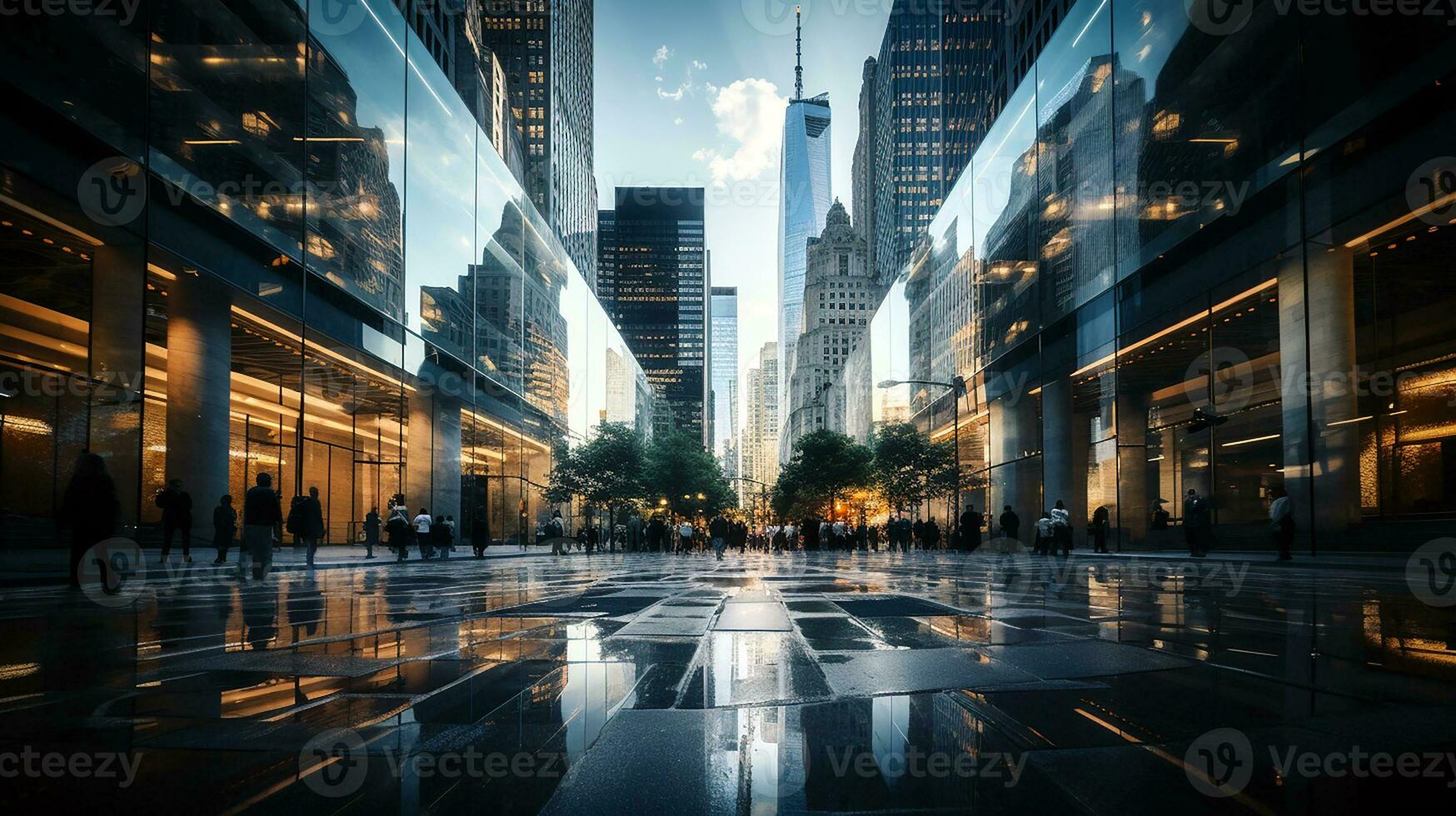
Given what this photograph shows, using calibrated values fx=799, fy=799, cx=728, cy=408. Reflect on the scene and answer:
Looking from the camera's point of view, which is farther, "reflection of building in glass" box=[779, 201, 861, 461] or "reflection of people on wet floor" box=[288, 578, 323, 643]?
"reflection of building in glass" box=[779, 201, 861, 461]

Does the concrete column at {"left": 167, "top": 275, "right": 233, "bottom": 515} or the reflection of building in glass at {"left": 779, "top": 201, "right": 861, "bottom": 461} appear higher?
the reflection of building in glass at {"left": 779, "top": 201, "right": 861, "bottom": 461}

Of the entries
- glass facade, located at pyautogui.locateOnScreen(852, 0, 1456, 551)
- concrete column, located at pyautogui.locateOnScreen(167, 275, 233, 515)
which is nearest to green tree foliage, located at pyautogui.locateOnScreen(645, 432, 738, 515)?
glass facade, located at pyautogui.locateOnScreen(852, 0, 1456, 551)

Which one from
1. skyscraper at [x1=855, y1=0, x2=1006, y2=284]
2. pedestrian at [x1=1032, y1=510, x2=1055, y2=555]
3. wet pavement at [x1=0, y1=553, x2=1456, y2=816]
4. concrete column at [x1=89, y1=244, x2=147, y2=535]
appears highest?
skyscraper at [x1=855, y1=0, x2=1006, y2=284]

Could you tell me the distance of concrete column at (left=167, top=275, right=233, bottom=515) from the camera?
21.2m

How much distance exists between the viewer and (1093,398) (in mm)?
31234

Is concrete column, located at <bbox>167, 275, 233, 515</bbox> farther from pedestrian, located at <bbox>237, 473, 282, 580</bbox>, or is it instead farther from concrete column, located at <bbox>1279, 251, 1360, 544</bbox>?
concrete column, located at <bbox>1279, 251, 1360, 544</bbox>

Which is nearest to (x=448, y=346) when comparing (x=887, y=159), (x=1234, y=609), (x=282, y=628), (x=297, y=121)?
(x=297, y=121)

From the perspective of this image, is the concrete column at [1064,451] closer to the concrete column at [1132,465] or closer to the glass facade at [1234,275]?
the glass facade at [1234,275]

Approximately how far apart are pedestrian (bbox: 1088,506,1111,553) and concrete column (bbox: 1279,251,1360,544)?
29.3ft

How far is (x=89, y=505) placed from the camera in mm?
10875

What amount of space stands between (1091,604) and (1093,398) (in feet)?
83.5

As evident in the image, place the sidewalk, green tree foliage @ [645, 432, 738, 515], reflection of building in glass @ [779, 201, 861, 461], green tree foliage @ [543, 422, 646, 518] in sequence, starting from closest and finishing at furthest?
the sidewalk < green tree foliage @ [543, 422, 646, 518] < green tree foliage @ [645, 432, 738, 515] < reflection of building in glass @ [779, 201, 861, 461]

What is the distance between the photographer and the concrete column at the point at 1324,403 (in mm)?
18562

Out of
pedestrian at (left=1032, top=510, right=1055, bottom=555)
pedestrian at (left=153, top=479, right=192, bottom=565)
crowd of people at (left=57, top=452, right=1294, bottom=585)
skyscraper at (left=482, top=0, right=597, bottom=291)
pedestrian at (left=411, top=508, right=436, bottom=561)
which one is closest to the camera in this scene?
crowd of people at (left=57, top=452, right=1294, bottom=585)
